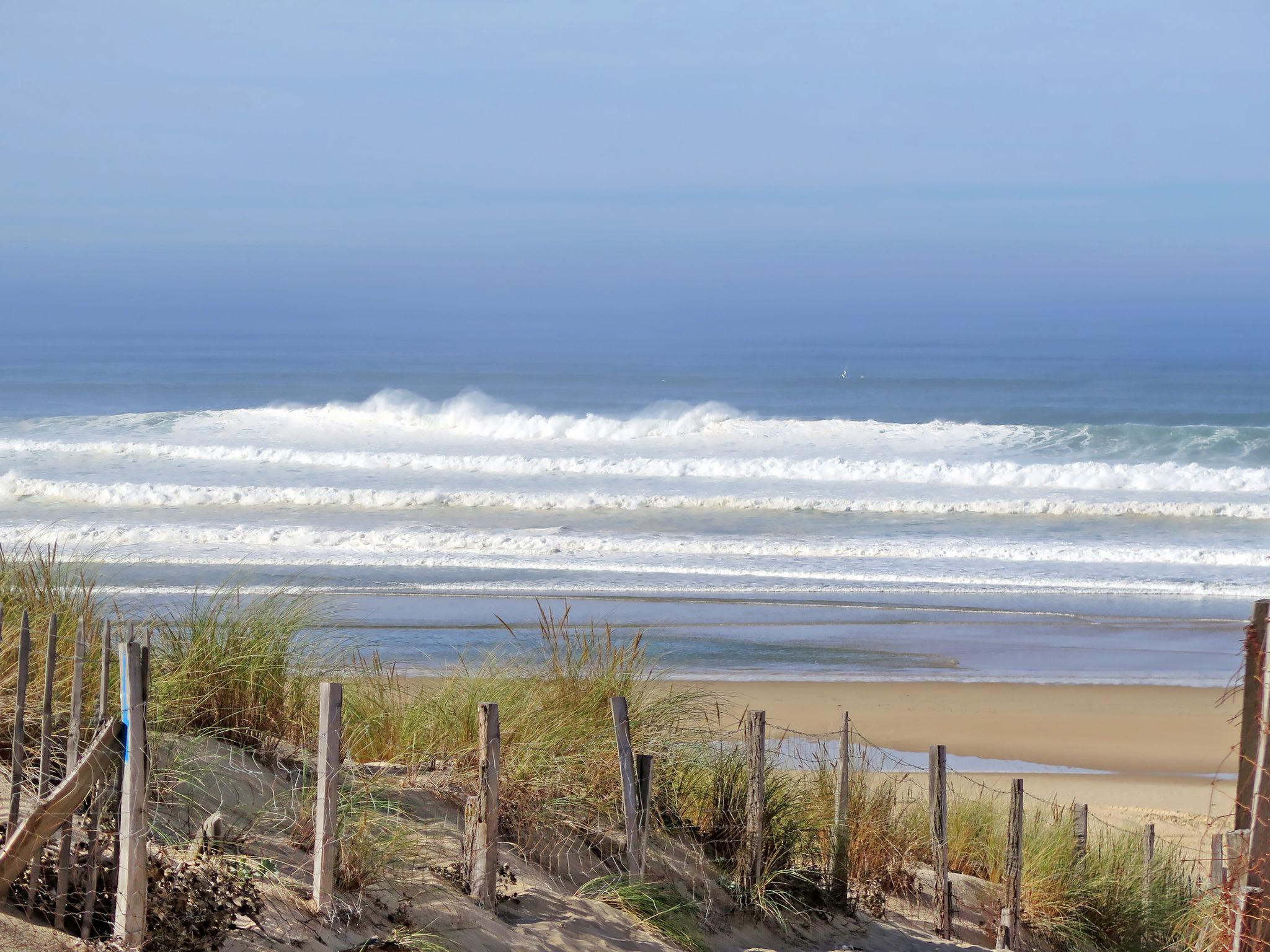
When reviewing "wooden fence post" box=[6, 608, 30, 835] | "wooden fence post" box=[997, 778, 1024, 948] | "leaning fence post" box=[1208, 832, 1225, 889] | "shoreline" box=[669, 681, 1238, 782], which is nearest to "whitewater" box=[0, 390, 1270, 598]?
"shoreline" box=[669, 681, 1238, 782]

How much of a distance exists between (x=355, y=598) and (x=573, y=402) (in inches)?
1443

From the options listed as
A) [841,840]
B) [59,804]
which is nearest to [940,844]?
[841,840]

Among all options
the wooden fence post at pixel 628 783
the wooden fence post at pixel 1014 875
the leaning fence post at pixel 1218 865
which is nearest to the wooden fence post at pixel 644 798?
the wooden fence post at pixel 628 783

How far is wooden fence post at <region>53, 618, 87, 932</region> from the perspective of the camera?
4332mm

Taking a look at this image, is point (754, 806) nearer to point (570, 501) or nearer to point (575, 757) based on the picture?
point (575, 757)

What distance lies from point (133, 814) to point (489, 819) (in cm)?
177

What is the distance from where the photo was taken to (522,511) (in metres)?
26.7

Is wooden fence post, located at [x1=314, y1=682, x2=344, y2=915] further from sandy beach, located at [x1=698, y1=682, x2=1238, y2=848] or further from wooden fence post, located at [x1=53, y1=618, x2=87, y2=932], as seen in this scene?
sandy beach, located at [x1=698, y1=682, x2=1238, y2=848]

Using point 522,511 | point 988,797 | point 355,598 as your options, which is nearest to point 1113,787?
point 988,797

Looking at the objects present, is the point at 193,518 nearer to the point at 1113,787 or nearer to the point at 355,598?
the point at 355,598

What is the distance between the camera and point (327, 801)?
16.4 feet

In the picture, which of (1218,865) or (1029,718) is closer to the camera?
(1218,865)

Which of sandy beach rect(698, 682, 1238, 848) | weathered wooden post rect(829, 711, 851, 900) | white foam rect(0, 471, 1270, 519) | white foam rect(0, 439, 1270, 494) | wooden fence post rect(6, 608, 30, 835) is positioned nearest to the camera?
wooden fence post rect(6, 608, 30, 835)

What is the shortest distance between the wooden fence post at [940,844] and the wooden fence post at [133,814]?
4586mm
